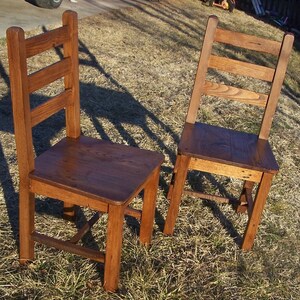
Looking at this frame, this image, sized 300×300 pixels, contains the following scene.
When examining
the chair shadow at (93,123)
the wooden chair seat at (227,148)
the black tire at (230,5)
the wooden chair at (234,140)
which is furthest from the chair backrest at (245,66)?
the black tire at (230,5)

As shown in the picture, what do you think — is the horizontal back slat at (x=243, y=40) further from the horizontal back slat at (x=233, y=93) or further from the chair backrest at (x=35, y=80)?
the chair backrest at (x=35, y=80)

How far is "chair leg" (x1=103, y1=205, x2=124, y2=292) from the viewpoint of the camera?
6.41 ft

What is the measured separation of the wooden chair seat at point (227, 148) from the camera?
2422 millimetres

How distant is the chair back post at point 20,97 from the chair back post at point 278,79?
1.44 metres

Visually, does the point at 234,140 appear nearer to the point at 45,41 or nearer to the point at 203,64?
the point at 203,64

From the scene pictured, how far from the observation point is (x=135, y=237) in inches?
105

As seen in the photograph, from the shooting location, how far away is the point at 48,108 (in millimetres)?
2188

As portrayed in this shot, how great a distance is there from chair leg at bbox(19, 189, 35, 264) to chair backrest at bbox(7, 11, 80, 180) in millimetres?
113

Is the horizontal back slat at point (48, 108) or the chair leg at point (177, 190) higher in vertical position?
the horizontal back slat at point (48, 108)

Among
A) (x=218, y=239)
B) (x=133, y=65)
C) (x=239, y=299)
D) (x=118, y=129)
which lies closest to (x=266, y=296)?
(x=239, y=299)

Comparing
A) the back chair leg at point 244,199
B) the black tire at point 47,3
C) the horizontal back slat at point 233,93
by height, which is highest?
the horizontal back slat at point 233,93

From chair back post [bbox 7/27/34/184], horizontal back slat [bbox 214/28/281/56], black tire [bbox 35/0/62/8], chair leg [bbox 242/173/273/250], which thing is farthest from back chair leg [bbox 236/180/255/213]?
black tire [bbox 35/0/62/8]

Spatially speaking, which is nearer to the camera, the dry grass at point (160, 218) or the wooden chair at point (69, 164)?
the wooden chair at point (69, 164)

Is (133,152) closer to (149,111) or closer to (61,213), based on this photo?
(61,213)
